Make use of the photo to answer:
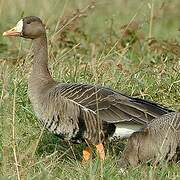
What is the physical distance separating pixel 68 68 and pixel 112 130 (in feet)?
7.17

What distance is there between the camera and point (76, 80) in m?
8.55

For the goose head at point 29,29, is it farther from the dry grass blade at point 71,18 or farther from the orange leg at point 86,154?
the orange leg at point 86,154

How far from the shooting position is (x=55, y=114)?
6965 mm

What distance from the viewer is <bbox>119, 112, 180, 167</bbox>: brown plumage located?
6.27 meters

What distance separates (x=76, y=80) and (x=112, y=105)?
1.58 meters

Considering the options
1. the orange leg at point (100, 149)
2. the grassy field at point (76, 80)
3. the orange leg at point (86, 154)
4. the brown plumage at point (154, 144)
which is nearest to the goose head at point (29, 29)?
the grassy field at point (76, 80)

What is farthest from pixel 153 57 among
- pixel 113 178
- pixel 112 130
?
pixel 113 178

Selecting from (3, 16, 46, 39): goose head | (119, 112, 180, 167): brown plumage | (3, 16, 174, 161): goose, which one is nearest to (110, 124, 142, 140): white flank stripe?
(3, 16, 174, 161): goose

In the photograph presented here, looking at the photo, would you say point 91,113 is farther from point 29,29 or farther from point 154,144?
point 29,29

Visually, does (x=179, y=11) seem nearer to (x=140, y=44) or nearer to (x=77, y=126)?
(x=140, y=44)

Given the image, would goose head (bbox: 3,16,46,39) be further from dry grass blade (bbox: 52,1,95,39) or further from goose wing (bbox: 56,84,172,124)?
dry grass blade (bbox: 52,1,95,39)

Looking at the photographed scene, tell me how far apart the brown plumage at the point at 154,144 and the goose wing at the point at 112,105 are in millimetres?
459

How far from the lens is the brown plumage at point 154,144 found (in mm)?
6270

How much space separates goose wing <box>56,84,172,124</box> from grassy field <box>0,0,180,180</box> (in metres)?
0.20
